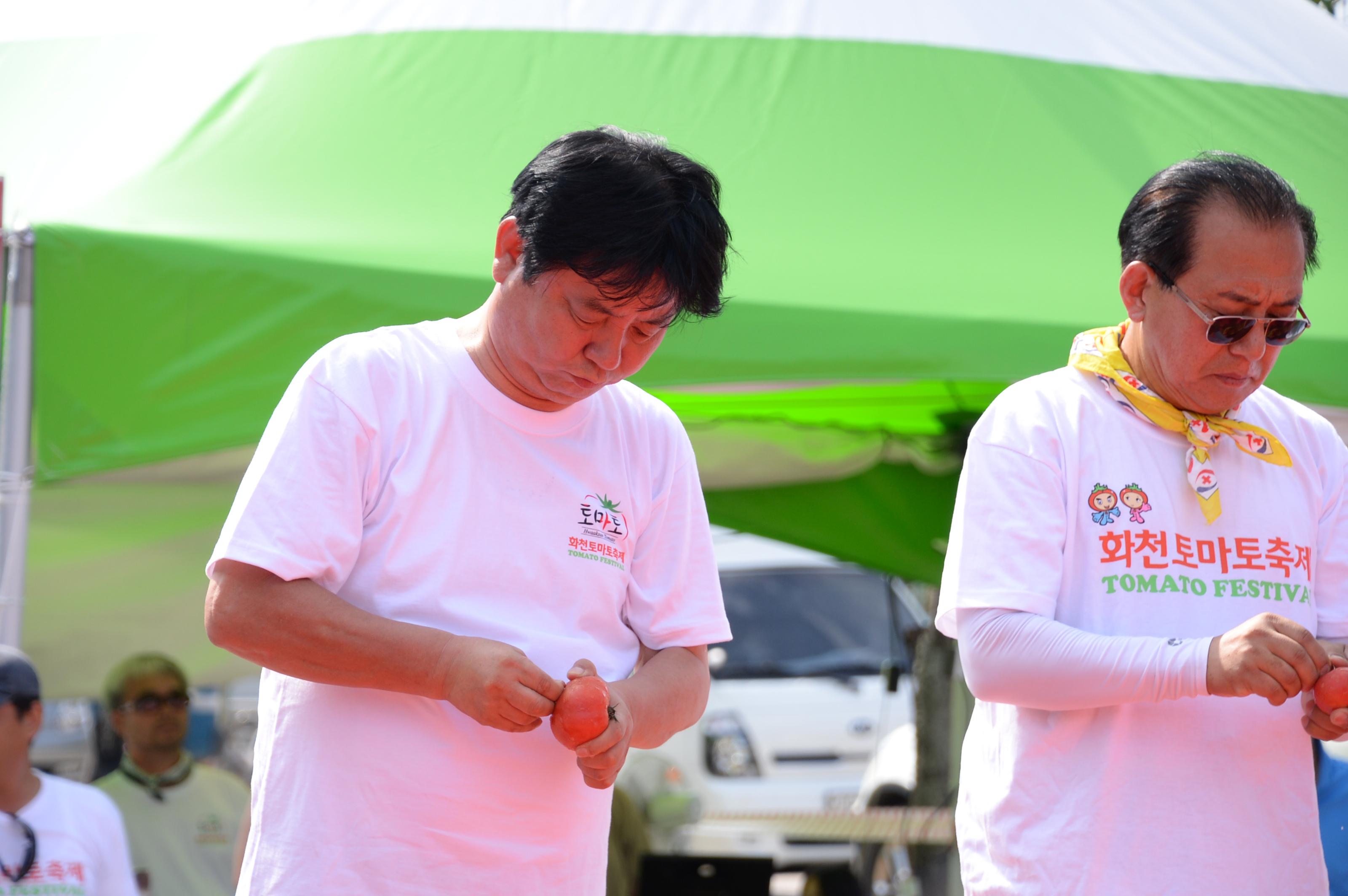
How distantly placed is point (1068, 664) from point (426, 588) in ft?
2.51

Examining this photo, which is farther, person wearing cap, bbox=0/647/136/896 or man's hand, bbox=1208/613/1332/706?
person wearing cap, bbox=0/647/136/896

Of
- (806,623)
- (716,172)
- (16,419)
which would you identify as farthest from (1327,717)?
(806,623)

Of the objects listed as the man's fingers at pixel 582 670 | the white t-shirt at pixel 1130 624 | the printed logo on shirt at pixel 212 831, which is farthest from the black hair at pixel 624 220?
the printed logo on shirt at pixel 212 831

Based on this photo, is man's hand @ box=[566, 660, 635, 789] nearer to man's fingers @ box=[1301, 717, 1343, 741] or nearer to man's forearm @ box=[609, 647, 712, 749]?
man's forearm @ box=[609, 647, 712, 749]

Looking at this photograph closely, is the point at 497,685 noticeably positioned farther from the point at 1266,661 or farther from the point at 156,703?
the point at 156,703

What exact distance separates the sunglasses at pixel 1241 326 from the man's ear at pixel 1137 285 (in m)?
0.06

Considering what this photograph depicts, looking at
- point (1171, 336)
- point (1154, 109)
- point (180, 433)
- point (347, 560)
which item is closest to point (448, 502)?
point (347, 560)

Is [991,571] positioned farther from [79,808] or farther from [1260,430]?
[79,808]

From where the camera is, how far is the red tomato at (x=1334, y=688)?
A: 1.66m

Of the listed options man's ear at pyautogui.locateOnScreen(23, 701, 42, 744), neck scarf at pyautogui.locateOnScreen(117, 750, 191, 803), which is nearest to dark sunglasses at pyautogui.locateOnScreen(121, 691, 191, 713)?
neck scarf at pyautogui.locateOnScreen(117, 750, 191, 803)

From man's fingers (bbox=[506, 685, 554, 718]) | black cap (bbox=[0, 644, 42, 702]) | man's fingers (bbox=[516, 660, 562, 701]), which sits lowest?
man's fingers (bbox=[506, 685, 554, 718])

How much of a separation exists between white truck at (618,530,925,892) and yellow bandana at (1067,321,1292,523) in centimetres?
471

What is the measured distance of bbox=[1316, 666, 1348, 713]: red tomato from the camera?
5.46 feet

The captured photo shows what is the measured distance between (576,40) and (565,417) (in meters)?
2.33
